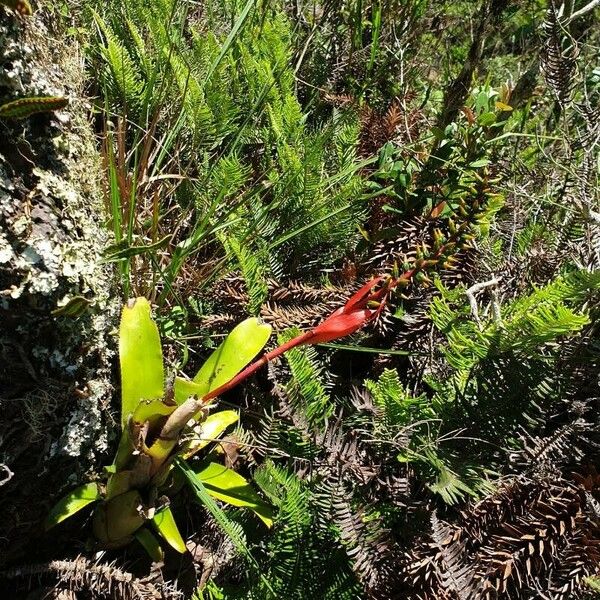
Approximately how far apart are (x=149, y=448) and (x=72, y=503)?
0.19 meters

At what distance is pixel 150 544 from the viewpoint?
48.8 inches

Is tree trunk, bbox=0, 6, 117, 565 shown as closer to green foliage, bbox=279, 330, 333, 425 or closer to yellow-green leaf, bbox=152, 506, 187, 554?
yellow-green leaf, bbox=152, 506, 187, 554

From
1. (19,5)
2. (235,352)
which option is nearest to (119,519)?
(235,352)

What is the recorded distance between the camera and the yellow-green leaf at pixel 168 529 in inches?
47.8

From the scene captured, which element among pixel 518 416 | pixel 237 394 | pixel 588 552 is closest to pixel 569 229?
pixel 518 416

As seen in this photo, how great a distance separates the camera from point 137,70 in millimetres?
1907

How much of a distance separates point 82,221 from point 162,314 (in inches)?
16.8

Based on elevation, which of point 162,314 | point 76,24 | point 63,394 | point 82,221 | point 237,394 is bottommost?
point 237,394

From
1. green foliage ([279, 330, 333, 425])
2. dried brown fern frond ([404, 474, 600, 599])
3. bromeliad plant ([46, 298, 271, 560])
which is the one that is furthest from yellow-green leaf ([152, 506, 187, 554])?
dried brown fern frond ([404, 474, 600, 599])

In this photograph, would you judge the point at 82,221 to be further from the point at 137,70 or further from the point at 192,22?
the point at 192,22

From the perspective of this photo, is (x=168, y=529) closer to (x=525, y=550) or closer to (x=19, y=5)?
(x=525, y=550)

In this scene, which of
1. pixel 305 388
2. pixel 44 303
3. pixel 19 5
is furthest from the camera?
pixel 305 388

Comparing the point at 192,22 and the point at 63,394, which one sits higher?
the point at 192,22

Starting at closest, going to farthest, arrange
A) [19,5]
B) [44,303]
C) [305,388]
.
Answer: [19,5] → [44,303] → [305,388]
